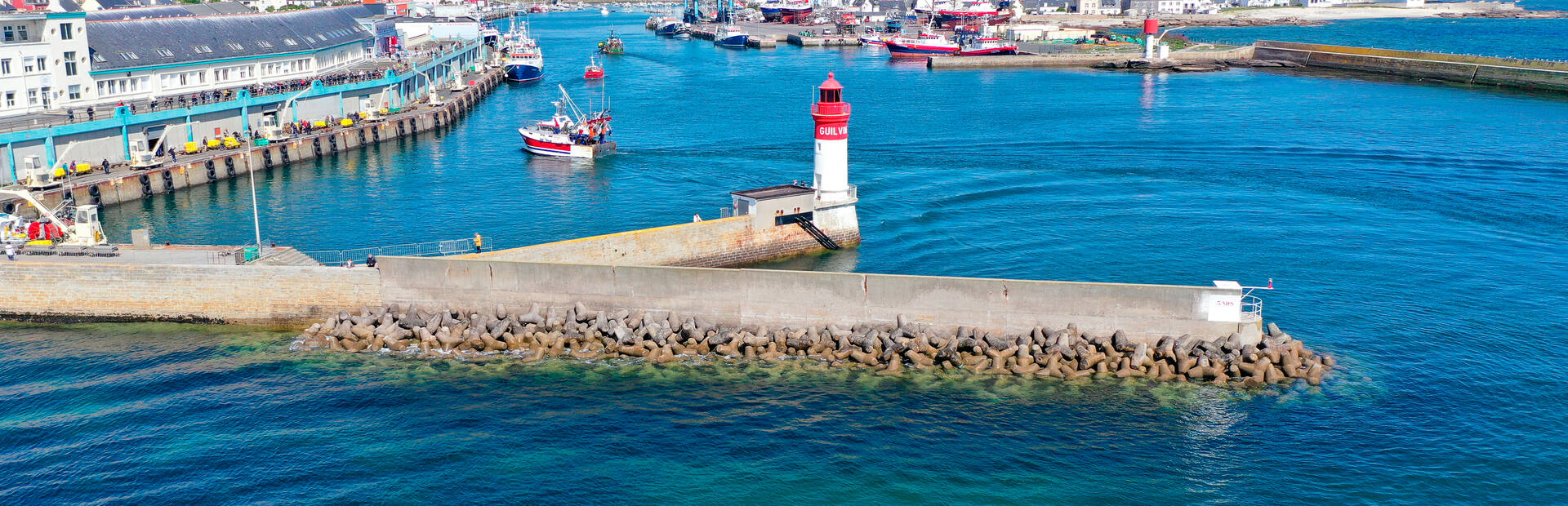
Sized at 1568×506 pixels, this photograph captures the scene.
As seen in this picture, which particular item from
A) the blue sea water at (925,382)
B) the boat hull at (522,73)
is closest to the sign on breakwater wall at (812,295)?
the blue sea water at (925,382)

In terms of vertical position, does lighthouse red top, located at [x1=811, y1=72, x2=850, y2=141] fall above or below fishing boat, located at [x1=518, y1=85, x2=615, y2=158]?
above

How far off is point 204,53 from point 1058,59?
104 m

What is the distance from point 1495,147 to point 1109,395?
189ft

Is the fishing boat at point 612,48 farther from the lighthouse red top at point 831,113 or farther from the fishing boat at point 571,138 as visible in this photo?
the lighthouse red top at point 831,113

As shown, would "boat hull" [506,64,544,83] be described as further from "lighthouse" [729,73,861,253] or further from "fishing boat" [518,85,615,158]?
"lighthouse" [729,73,861,253]

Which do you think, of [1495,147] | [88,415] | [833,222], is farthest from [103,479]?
[1495,147]

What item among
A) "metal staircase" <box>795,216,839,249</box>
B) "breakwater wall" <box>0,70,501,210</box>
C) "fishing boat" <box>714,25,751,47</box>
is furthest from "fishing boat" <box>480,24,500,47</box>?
"metal staircase" <box>795,216,839,249</box>

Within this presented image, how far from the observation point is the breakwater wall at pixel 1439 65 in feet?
367

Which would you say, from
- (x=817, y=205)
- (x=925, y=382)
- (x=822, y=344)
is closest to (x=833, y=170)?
(x=817, y=205)

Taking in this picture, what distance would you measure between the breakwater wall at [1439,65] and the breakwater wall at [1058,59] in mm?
4327

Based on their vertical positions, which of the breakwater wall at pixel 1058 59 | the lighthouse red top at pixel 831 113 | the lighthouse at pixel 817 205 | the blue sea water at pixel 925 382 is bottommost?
the blue sea water at pixel 925 382

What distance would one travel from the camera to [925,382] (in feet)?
120

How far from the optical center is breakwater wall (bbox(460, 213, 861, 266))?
149 ft

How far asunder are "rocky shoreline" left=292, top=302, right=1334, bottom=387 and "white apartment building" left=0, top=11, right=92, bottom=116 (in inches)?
1617
